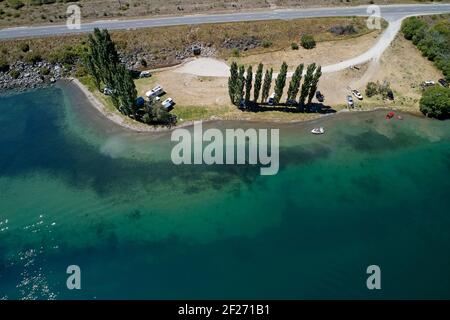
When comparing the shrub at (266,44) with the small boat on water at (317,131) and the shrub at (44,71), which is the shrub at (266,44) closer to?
the small boat on water at (317,131)

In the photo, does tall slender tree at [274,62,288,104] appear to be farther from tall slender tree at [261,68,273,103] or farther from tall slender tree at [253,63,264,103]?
tall slender tree at [253,63,264,103]

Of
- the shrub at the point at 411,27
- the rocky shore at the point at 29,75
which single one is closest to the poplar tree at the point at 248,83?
the rocky shore at the point at 29,75

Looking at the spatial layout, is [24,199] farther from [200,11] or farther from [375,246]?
[200,11]

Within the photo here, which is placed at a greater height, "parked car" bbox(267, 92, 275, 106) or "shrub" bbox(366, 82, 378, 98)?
"shrub" bbox(366, 82, 378, 98)

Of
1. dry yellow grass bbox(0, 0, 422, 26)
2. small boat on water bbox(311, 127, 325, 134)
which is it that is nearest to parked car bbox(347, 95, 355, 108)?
small boat on water bbox(311, 127, 325, 134)

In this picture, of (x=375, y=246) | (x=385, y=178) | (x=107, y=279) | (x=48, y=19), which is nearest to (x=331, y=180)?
(x=385, y=178)

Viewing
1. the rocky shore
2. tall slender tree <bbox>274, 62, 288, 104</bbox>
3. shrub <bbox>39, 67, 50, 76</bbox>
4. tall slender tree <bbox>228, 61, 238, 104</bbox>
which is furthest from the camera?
shrub <bbox>39, 67, 50, 76</bbox>
